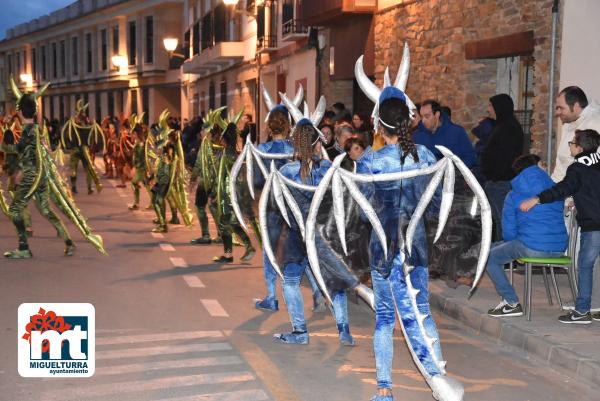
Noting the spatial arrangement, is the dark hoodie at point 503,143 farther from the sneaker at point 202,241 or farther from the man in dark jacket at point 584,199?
the sneaker at point 202,241

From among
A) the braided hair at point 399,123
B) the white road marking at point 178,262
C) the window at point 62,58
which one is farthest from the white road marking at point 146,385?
the window at point 62,58

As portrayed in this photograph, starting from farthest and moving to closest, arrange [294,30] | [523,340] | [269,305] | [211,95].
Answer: [211,95] < [294,30] < [269,305] < [523,340]

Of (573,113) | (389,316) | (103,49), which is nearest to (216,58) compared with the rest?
(103,49)

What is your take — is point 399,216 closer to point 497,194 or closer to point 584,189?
point 584,189

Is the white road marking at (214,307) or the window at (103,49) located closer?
the white road marking at (214,307)

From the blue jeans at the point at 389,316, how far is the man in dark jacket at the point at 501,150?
15.1 feet

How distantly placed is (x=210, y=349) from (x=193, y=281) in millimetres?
3196

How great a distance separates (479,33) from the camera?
46.3ft

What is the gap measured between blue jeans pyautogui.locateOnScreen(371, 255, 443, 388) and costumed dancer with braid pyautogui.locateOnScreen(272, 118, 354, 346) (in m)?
1.63

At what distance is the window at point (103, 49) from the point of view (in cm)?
5628

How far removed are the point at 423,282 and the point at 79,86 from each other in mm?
58257

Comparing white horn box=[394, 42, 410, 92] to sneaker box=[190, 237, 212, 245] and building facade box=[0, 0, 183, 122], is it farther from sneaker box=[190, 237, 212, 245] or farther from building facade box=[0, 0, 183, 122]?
building facade box=[0, 0, 183, 122]

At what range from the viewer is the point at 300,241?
24.5 feet

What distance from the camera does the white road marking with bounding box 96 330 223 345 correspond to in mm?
7266
